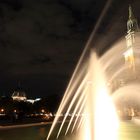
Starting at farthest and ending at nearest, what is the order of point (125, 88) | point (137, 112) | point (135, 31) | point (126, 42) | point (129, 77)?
point (126, 42)
point (135, 31)
point (129, 77)
point (125, 88)
point (137, 112)

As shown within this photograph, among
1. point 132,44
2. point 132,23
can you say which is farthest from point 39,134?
point 132,44

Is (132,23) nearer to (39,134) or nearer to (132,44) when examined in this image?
(132,44)

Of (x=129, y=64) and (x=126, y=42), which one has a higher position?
(x=126, y=42)

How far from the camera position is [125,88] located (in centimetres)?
7369

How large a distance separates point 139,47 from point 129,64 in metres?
6.40

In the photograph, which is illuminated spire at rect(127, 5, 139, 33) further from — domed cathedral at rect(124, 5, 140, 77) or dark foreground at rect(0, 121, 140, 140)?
dark foreground at rect(0, 121, 140, 140)

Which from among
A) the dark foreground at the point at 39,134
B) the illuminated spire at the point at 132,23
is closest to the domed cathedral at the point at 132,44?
the illuminated spire at the point at 132,23

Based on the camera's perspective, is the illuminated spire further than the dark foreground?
Yes

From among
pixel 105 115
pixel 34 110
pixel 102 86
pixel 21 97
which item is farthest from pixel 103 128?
pixel 21 97

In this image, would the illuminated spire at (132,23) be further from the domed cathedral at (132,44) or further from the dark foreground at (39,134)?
the dark foreground at (39,134)

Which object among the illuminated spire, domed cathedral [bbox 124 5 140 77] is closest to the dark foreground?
domed cathedral [bbox 124 5 140 77]

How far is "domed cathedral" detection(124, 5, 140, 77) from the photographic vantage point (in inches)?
3898

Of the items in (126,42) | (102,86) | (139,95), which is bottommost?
(102,86)

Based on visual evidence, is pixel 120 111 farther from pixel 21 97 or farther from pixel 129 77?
pixel 21 97
